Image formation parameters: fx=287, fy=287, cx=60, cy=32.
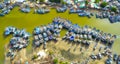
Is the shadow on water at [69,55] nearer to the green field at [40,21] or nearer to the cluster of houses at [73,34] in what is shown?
the cluster of houses at [73,34]

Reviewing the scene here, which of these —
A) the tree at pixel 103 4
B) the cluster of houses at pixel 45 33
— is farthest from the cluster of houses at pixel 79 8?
the cluster of houses at pixel 45 33

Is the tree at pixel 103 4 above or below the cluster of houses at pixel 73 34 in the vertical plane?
above

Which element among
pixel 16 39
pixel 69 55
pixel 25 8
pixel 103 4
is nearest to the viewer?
pixel 69 55

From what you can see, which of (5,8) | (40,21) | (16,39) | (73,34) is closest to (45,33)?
(40,21)

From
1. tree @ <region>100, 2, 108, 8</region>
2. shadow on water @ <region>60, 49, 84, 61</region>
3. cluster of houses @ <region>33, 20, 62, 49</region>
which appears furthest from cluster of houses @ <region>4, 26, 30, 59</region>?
tree @ <region>100, 2, 108, 8</region>

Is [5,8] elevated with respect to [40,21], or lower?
elevated

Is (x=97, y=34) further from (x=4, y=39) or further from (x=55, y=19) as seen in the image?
(x=4, y=39)

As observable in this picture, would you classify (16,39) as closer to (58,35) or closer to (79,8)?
(58,35)

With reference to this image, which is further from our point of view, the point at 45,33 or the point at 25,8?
the point at 25,8

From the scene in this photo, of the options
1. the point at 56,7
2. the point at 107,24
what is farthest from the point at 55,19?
the point at 107,24
